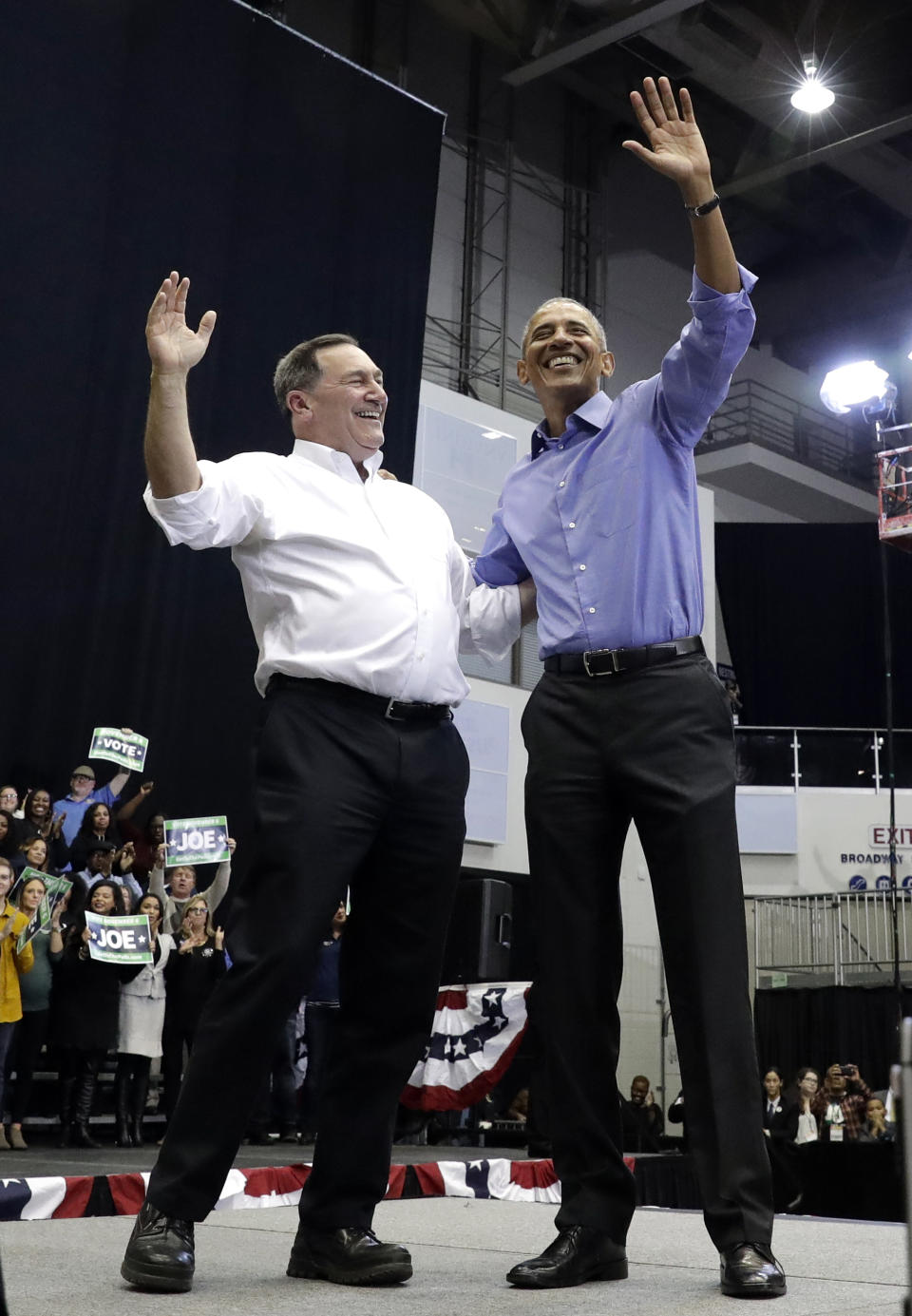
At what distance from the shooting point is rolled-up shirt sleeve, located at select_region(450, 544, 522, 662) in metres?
2.37

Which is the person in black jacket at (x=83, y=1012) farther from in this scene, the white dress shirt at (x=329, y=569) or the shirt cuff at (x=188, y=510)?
the shirt cuff at (x=188, y=510)

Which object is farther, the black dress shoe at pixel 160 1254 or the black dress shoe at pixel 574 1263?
the black dress shoe at pixel 574 1263

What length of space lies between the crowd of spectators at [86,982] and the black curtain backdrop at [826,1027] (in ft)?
20.7

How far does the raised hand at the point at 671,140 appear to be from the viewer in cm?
201

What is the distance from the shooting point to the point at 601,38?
513 inches

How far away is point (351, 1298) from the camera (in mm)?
1698

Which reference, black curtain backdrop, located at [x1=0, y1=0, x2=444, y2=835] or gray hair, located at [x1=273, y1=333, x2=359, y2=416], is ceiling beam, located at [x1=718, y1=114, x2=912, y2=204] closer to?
black curtain backdrop, located at [x1=0, y1=0, x2=444, y2=835]

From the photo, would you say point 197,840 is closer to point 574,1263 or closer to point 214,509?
point 214,509

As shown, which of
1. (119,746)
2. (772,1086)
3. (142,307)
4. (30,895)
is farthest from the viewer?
(772,1086)

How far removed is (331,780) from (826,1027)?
10.4 m

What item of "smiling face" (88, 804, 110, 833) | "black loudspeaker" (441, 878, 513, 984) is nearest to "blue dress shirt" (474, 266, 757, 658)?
"black loudspeaker" (441, 878, 513, 984)

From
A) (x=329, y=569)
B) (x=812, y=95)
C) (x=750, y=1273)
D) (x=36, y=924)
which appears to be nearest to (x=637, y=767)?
(x=329, y=569)

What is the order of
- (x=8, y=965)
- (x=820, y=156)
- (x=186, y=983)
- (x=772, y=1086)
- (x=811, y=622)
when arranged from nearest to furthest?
(x=8, y=965)
(x=186, y=983)
(x=772, y=1086)
(x=820, y=156)
(x=811, y=622)

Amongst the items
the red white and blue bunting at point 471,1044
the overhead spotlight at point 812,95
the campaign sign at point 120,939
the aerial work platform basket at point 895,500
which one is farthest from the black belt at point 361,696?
the overhead spotlight at point 812,95
